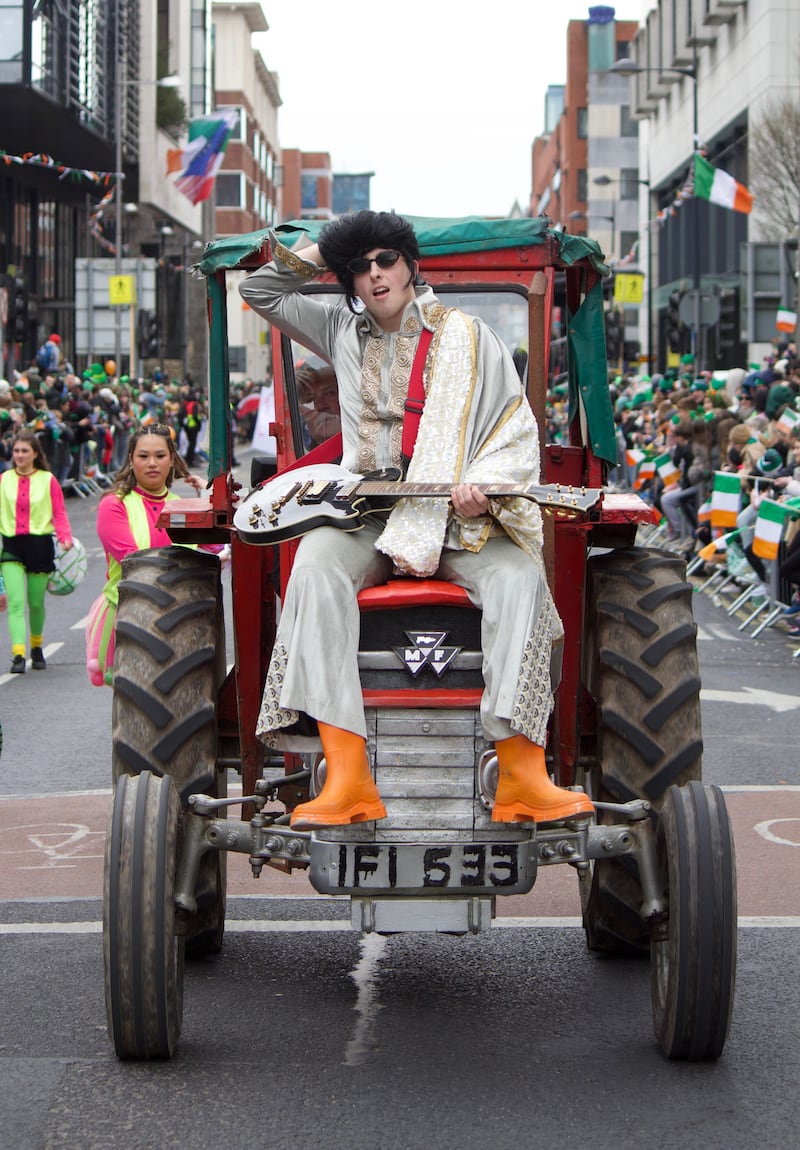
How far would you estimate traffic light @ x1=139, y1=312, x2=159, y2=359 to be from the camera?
169 feet

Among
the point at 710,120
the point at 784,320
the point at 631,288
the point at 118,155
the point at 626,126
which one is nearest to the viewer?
the point at 784,320

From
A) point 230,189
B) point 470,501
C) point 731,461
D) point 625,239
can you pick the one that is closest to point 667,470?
point 731,461

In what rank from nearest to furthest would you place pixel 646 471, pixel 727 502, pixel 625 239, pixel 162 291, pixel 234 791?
pixel 234 791 < pixel 727 502 < pixel 646 471 < pixel 162 291 < pixel 625 239

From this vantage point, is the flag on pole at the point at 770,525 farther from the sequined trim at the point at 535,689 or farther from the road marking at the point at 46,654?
the sequined trim at the point at 535,689

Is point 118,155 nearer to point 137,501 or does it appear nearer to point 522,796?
point 137,501

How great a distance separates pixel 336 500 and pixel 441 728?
0.69 metres

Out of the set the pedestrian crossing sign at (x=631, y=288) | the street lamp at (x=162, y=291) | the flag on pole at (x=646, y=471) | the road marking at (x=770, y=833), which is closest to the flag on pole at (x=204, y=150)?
the street lamp at (x=162, y=291)

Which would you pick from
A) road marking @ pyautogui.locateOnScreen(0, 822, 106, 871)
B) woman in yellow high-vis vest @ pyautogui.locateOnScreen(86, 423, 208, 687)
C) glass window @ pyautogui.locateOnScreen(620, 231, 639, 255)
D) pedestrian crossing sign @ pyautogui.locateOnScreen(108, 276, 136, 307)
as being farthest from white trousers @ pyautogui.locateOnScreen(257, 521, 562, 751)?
glass window @ pyautogui.locateOnScreen(620, 231, 639, 255)

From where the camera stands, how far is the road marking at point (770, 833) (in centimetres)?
843

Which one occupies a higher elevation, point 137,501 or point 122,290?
point 122,290

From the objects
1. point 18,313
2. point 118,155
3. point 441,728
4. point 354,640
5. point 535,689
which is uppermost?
point 118,155

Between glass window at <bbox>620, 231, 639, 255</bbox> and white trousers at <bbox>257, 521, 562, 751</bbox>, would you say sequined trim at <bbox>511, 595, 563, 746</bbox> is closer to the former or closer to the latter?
white trousers at <bbox>257, 521, 562, 751</bbox>

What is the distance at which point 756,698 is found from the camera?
43.1 ft

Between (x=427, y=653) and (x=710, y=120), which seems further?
(x=710, y=120)
